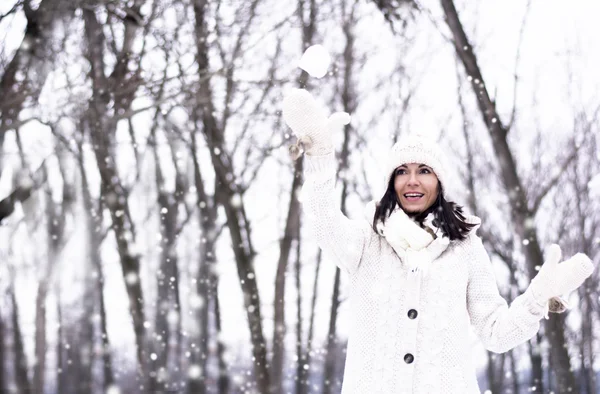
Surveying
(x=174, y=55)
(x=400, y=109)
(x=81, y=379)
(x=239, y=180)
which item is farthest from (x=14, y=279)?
(x=400, y=109)

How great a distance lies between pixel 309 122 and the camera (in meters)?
2.27

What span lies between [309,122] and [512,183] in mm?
6345

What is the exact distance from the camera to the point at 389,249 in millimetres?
2535

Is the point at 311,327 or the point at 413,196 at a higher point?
the point at 311,327

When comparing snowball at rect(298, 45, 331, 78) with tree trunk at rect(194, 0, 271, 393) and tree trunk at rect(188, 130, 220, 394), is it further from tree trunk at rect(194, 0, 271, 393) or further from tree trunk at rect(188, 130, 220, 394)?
tree trunk at rect(188, 130, 220, 394)

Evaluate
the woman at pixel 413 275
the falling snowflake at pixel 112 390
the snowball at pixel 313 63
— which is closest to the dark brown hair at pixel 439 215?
the woman at pixel 413 275

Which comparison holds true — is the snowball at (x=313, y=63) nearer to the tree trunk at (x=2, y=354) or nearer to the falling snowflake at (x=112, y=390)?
the falling snowflake at (x=112, y=390)

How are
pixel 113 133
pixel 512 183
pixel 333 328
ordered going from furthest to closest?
pixel 333 328 → pixel 113 133 → pixel 512 183

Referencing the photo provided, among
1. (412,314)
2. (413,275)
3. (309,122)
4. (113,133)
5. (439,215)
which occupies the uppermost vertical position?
(113,133)

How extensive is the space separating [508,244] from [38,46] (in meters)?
5.89

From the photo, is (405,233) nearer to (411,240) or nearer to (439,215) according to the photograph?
(411,240)

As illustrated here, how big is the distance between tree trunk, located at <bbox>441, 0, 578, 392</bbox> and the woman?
18.3ft

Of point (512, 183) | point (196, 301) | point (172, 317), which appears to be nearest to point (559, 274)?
point (512, 183)

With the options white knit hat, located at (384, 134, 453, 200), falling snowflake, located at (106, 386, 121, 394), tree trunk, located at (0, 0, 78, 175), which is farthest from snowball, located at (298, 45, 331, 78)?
falling snowflake, located at (106, 386, 121, 394)
